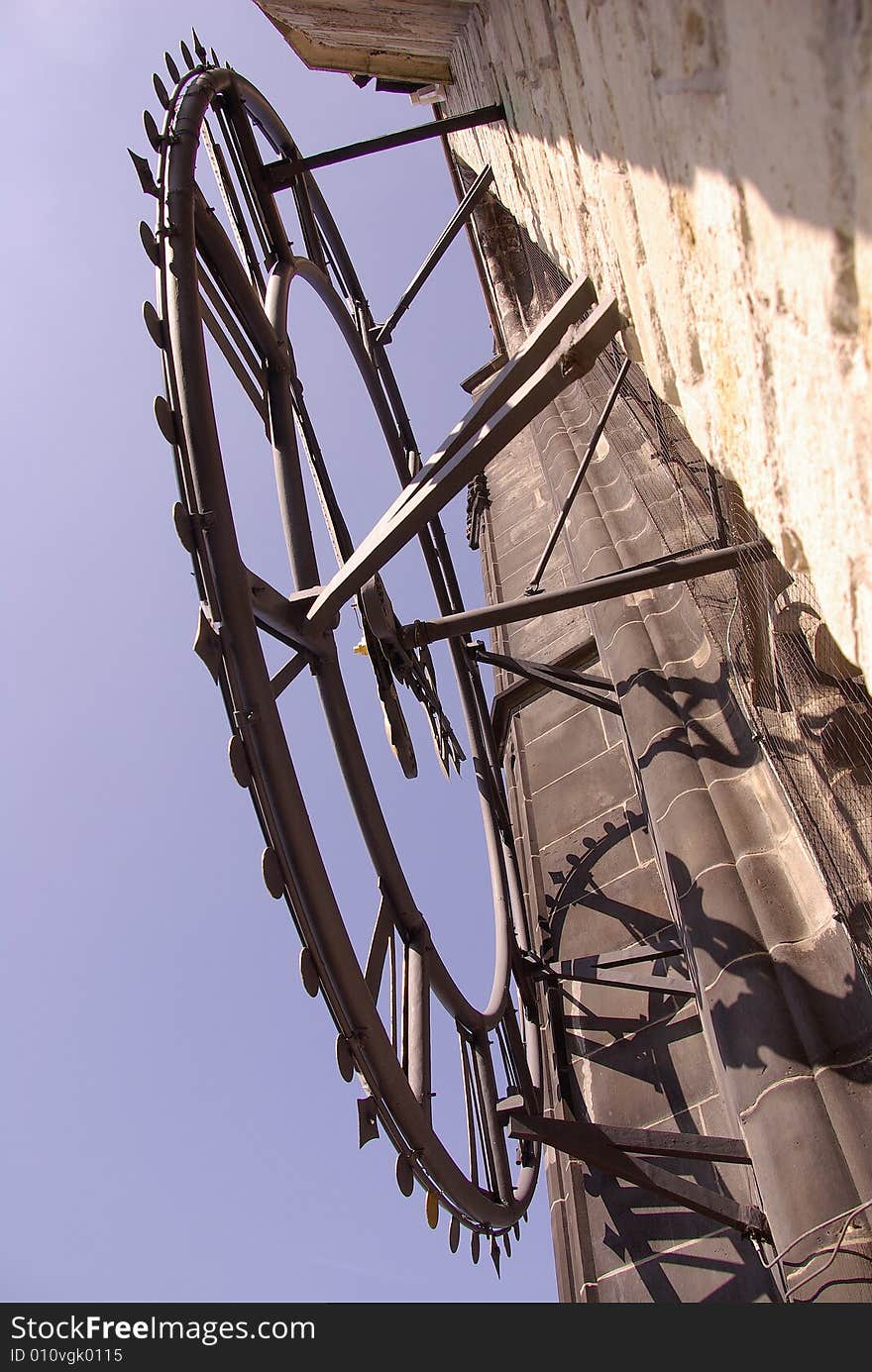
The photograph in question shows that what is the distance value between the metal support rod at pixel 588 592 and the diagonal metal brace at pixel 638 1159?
2.28 meters

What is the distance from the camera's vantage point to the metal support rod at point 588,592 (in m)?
4.35

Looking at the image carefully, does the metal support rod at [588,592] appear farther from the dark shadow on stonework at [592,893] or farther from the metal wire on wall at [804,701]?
the dark shadow on stonework at [592,893]

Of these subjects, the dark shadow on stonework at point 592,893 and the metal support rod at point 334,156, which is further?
the dark shadow on stonework at point 592,893

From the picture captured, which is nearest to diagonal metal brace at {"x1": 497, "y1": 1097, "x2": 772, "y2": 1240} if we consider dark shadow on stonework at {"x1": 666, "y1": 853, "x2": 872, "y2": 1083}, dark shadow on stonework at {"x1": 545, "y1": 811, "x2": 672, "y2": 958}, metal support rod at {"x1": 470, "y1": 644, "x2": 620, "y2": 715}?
dark shadow on stonework at {"x1": 666, "y1": 853, "x2": 872, "y2": 1083}

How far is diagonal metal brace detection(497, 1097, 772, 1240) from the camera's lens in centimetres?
446

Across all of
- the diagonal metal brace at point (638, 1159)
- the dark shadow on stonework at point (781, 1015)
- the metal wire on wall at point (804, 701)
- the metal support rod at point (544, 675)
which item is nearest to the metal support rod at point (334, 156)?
the metal wire on wall at point (804, 701)

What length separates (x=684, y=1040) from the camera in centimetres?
584

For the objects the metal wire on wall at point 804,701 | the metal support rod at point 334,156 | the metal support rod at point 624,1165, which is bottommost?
the metal support rod at point 624,1165

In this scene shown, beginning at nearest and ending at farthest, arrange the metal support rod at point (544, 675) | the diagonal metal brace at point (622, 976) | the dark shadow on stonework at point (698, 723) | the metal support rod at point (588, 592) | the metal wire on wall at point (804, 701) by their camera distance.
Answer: the metal wire on wall at point (804, 701) → the metal support rod at point (588, 592) → the dark shadow on stonework at point (698, 723) → the diagonal metal brace at point (622, 976) → the metal support rod at point (544, 675)

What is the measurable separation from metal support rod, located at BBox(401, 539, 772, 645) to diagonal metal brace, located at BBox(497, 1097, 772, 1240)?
2279 millimetres

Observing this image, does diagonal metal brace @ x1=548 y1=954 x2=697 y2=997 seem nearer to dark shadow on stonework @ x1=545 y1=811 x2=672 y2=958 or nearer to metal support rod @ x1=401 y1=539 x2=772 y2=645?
dark shadow on stonework @ x1=545 y1=811 x2=672 y2=958

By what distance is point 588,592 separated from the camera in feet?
14.4

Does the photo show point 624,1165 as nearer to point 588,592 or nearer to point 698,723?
point 698,723
